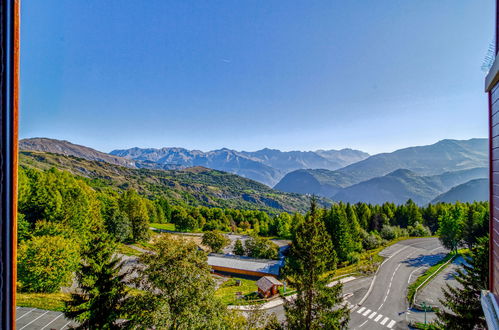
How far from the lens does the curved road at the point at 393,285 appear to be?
78.6ft

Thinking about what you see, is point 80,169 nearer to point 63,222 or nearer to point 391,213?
point 63,222

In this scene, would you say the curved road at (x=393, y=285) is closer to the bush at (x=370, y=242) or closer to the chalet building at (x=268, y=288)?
the bush at (x=370, y=242)

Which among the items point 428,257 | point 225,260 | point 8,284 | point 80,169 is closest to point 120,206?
point 225,260

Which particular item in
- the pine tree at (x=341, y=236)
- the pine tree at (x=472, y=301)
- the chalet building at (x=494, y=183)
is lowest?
the pine tree at (x=341, y=236)

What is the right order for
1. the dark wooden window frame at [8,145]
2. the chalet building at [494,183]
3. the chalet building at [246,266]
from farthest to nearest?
the chalet building at [246,266] < the chalet building at [494,183] < the dark wooden window frame at [8,145]

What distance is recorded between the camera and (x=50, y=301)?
19719 millimetres

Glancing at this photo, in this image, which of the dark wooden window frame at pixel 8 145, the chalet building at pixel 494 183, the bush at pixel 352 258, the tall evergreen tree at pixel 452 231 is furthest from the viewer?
the tall evergreen tree at pixel 452 231

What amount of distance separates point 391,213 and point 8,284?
80.2 metres

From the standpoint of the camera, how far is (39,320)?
1744 centimetres

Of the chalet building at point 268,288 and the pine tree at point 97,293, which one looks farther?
the chalet building at point 268,288

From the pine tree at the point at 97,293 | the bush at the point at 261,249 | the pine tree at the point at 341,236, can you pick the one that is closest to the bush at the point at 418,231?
the pine tree at the point at 341,236

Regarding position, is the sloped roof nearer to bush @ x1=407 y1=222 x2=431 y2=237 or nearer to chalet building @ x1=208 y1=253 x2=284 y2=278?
chalet building @ x1=208 y1=253 x2=284 y2=278

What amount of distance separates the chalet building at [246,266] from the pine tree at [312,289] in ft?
85.3

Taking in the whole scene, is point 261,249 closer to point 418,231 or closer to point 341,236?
point 341,236
